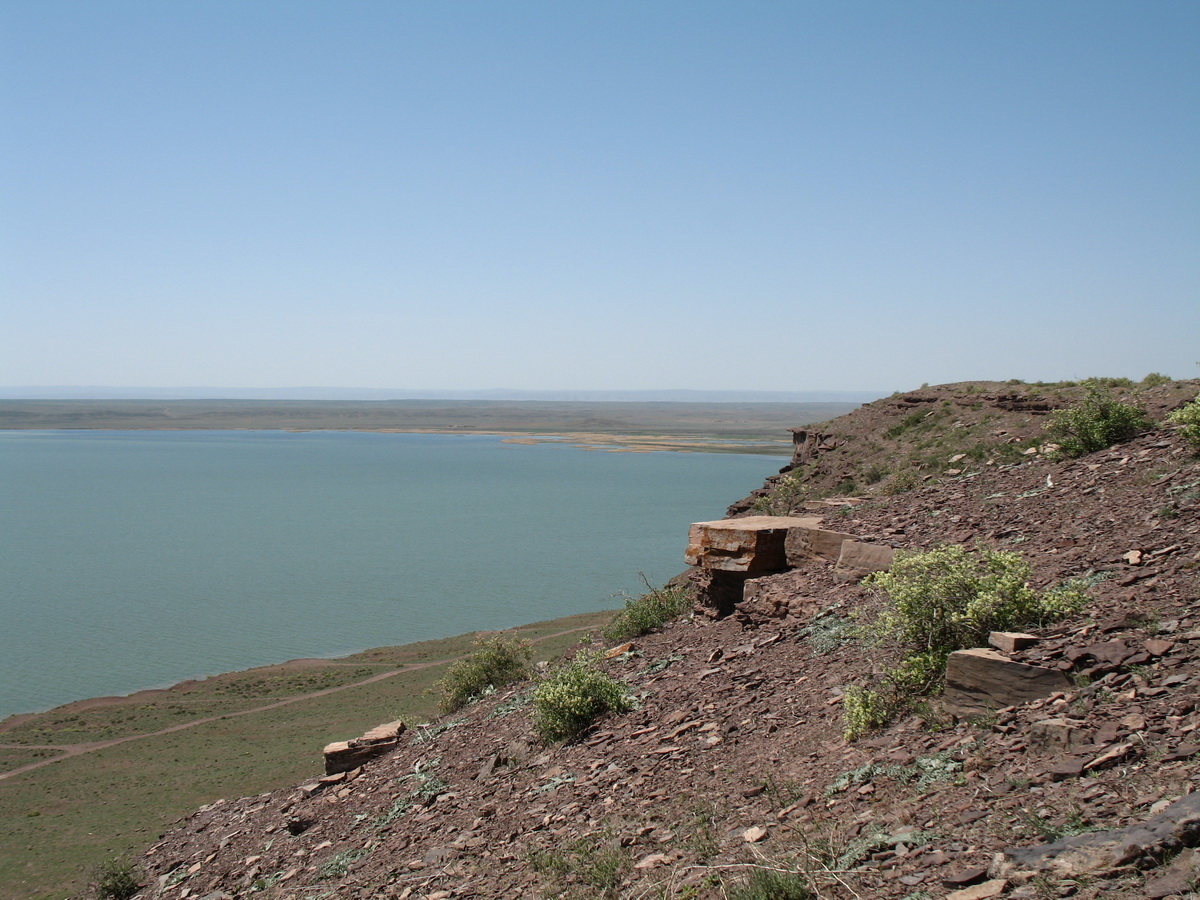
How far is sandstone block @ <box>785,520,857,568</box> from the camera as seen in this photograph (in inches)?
498

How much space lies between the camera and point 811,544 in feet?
42.2

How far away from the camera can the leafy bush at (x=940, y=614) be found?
742 centimetres

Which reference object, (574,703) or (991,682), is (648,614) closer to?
(574,703)

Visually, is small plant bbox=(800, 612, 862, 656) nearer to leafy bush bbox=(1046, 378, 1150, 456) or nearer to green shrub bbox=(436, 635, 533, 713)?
leafy bush bbox=(1046, 378, 1150, 456)

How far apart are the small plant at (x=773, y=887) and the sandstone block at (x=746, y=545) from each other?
8.02 metres

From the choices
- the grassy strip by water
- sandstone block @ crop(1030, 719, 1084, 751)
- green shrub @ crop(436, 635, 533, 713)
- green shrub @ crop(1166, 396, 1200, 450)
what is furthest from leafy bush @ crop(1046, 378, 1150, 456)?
the grassy strip by water

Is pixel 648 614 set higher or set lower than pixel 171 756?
higher

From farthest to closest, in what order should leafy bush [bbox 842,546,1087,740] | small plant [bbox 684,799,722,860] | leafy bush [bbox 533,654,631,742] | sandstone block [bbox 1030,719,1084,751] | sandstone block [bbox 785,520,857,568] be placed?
sandstone block [bbox 785,520,857,568] → leafy bush [bbox 533,654,631,742] → leafy bush [bbox 842,546,1087,740] → small plant [bbox 684,799,722,860] → sandstone block [bbox 1030,719,1084,751]

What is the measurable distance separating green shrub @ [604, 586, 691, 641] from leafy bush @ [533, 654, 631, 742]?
418 centimetres

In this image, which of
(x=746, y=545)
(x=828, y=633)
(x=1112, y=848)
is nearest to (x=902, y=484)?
(x=746, y=545)

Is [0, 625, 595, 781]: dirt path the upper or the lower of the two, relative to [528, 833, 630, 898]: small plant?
lower

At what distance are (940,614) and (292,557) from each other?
179ft

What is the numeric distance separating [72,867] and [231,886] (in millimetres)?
9265

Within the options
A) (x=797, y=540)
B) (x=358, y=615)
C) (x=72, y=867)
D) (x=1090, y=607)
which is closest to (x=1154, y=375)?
(x=797, y=540)
